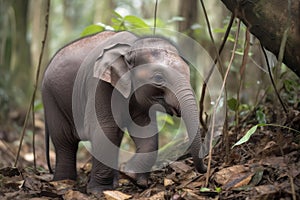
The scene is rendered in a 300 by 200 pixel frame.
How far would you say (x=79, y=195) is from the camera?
4.48 metres

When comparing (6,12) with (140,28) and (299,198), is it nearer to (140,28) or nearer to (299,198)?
(140,28)

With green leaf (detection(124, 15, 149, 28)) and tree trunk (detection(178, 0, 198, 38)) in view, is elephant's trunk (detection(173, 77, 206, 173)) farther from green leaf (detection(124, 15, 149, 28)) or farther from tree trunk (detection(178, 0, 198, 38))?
tree trunk (detection(178, 0, 198, 38))

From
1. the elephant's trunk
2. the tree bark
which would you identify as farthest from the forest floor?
the tree bark

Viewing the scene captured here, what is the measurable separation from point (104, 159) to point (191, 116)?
47.9 inches

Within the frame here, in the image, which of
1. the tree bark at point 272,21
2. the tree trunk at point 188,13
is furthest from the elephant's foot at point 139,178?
the tree trunk at point 188,13

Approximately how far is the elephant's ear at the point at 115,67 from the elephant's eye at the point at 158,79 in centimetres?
31

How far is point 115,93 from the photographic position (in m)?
4.91

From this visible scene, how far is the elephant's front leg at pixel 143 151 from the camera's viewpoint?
15.6 feet

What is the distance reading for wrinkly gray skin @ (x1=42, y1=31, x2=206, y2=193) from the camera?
Answer: 436cm

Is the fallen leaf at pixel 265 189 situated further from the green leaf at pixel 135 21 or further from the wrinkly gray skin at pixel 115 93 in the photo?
the green leaf at pixel 135 21

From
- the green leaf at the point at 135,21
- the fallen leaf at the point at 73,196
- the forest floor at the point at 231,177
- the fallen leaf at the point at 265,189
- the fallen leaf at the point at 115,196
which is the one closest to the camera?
the fallen leaf at the point at 265,189

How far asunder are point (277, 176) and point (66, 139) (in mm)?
2776

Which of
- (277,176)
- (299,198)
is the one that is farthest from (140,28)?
(299,198)

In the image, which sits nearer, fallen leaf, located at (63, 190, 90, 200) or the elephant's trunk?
the elephant's trunk
